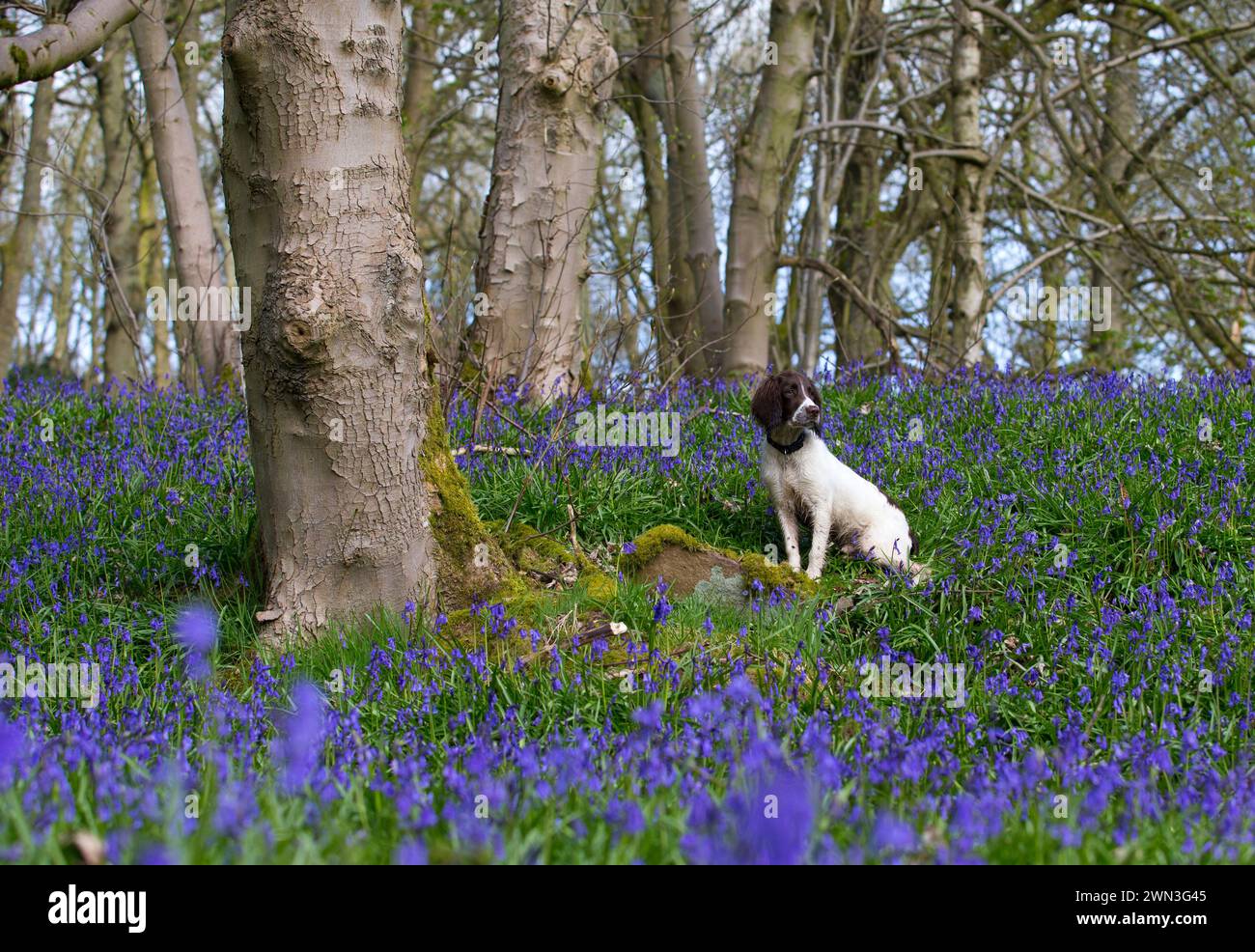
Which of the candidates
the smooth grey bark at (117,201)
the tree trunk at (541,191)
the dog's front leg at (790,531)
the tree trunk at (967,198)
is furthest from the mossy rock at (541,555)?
the smooth grey bark at (117,201)

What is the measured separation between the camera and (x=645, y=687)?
13.6 feet

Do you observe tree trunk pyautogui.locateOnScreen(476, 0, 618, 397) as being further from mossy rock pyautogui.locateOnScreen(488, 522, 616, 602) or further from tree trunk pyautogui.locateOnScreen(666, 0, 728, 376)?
tree trunk pyautogui.locateOnScreen(666, 0, 728, 376)

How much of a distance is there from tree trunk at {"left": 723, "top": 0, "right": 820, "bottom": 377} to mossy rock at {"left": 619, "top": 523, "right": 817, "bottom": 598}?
5.70 meters

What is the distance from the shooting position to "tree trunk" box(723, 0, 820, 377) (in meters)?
11.2

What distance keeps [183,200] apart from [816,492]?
765cm

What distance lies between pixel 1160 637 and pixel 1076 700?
65cm

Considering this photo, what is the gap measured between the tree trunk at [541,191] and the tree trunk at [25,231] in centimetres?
960

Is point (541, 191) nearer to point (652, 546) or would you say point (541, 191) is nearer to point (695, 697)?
point (652, 546)

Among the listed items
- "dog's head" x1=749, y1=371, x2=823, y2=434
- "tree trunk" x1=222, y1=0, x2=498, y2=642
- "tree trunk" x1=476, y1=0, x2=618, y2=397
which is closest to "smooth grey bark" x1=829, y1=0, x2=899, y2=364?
"tree trunk" x1=476, y1=0, x2=618, y2=397

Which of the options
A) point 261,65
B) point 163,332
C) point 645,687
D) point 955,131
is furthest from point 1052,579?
point 163,332

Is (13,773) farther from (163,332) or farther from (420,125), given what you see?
(163,332)

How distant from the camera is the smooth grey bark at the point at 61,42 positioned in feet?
15.2

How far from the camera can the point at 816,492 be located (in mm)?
5742

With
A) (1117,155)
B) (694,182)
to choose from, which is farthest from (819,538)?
(1117,155)
